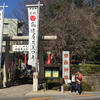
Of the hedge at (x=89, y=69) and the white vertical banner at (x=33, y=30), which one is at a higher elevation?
the white vertical banner at (x=33, y=30)

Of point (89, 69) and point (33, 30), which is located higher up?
point (33, 30)

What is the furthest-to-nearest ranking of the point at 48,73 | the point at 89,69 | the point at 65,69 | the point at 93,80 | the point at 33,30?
the point at 89,69, the point at 93,80, the point at 65,69, the point at 33,30, the point at 48,73

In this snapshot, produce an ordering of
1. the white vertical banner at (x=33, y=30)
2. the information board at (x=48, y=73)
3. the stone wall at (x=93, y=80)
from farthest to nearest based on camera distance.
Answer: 1. the stone wall at (x=93, y=80)
2. the white vertical banner at (x=33, y=30)
3. the information board at (x=48, y=73)

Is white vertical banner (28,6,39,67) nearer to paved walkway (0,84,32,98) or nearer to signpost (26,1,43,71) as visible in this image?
signpost (26,1,43,71)

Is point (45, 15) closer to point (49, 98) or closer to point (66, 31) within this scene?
point (66, 31)

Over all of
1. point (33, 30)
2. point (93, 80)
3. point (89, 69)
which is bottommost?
point (93, 80)

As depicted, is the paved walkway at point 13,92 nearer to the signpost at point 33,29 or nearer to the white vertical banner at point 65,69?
the signpost at point 33,29

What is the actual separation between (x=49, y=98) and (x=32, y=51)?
4.07m

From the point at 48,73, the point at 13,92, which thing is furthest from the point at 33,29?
the point at 13,92

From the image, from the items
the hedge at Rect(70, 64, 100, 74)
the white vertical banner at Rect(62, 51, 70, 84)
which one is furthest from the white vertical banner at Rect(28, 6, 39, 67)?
the hedge at Rect(70, 64, 100, 74)

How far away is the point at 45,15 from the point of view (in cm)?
2120

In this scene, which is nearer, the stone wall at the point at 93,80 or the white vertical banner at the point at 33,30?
the white vertical banner at the point at 33,30

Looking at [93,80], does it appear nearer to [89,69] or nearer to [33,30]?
[89,69]

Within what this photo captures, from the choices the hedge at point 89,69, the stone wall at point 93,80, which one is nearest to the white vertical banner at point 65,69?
the stone wall at point 93,80
